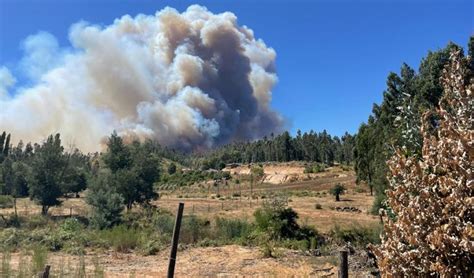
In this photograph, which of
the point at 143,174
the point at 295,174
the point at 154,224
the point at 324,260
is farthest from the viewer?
the point at 295,174

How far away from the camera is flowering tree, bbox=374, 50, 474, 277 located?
3693 mm

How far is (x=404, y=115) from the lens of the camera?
19.7 feet

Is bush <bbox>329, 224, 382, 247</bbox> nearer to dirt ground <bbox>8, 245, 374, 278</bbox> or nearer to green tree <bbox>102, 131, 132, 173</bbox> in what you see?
dirt ground <bbox>8, 245, 374, 278</bbox>

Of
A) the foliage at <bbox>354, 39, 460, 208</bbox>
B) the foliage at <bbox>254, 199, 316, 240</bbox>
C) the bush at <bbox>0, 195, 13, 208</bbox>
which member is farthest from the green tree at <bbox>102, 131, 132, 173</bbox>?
the foliage at <bbox>354, 39, 460, 208</bbox>

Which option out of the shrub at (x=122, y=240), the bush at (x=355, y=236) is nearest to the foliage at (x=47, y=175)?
the shrub at (x=122, y=240)

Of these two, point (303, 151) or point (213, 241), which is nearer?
point (213, 241)

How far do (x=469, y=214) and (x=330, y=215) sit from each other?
31.9 metres

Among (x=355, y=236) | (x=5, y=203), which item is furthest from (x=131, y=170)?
(x=355, y=236)

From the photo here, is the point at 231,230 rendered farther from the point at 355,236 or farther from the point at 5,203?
the point at 5,203

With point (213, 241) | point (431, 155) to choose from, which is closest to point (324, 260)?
point (213, 241)

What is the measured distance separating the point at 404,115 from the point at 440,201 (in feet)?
7.32

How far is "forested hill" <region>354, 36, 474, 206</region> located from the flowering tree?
11.5 inches

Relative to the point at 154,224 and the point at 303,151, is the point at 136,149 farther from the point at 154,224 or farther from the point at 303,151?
the point at 303,151

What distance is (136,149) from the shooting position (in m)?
39.4
